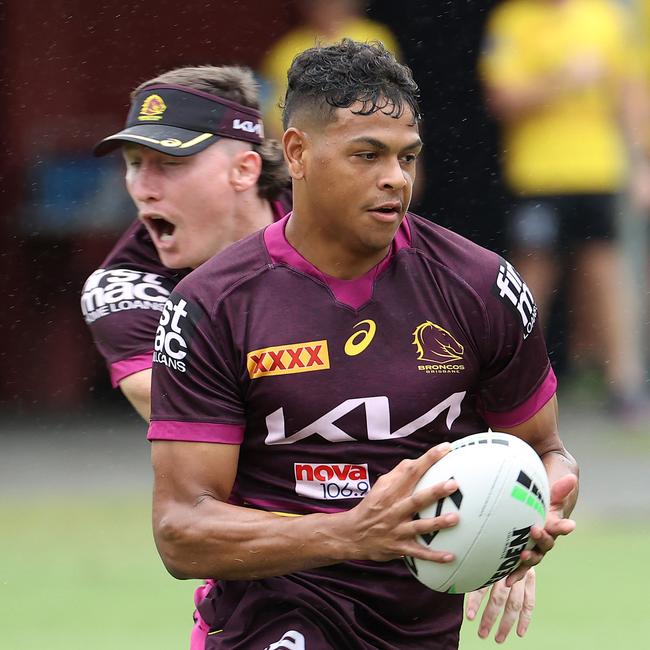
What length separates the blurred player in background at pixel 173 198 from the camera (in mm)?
5301

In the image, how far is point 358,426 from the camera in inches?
167

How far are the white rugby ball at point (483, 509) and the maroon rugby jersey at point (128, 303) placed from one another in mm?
1611

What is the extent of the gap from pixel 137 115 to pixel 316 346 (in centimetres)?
171

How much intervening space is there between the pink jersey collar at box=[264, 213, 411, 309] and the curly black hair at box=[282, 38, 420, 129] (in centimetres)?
36

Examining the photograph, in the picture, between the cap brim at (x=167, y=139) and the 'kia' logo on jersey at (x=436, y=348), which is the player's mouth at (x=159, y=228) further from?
the 'kia' logo on jersey at (x=436, y=348)

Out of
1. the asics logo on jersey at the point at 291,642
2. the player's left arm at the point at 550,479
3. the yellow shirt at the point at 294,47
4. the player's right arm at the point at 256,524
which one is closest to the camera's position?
the player's right arm at the point at 256,524

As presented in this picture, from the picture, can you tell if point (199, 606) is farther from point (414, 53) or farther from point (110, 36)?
point (110, 36)

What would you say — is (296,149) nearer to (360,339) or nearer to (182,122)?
(360,339)

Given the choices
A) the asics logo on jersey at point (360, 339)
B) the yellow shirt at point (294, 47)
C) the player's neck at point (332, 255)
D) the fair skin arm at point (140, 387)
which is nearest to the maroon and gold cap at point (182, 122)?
the fair skin arm at point (140, 387)

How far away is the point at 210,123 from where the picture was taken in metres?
5.51

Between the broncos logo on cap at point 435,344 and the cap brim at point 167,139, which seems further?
the cap brim at point 167,139

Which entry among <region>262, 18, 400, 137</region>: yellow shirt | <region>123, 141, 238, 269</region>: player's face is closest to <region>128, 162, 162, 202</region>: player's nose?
<region>123, 141, 238, 269</region>: player's face

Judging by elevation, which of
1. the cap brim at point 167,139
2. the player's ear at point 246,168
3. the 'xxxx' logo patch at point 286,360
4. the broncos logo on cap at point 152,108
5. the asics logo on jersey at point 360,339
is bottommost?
the 'xxxx' logo patch at point 286,360

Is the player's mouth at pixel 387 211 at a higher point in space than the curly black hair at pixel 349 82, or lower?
lower
